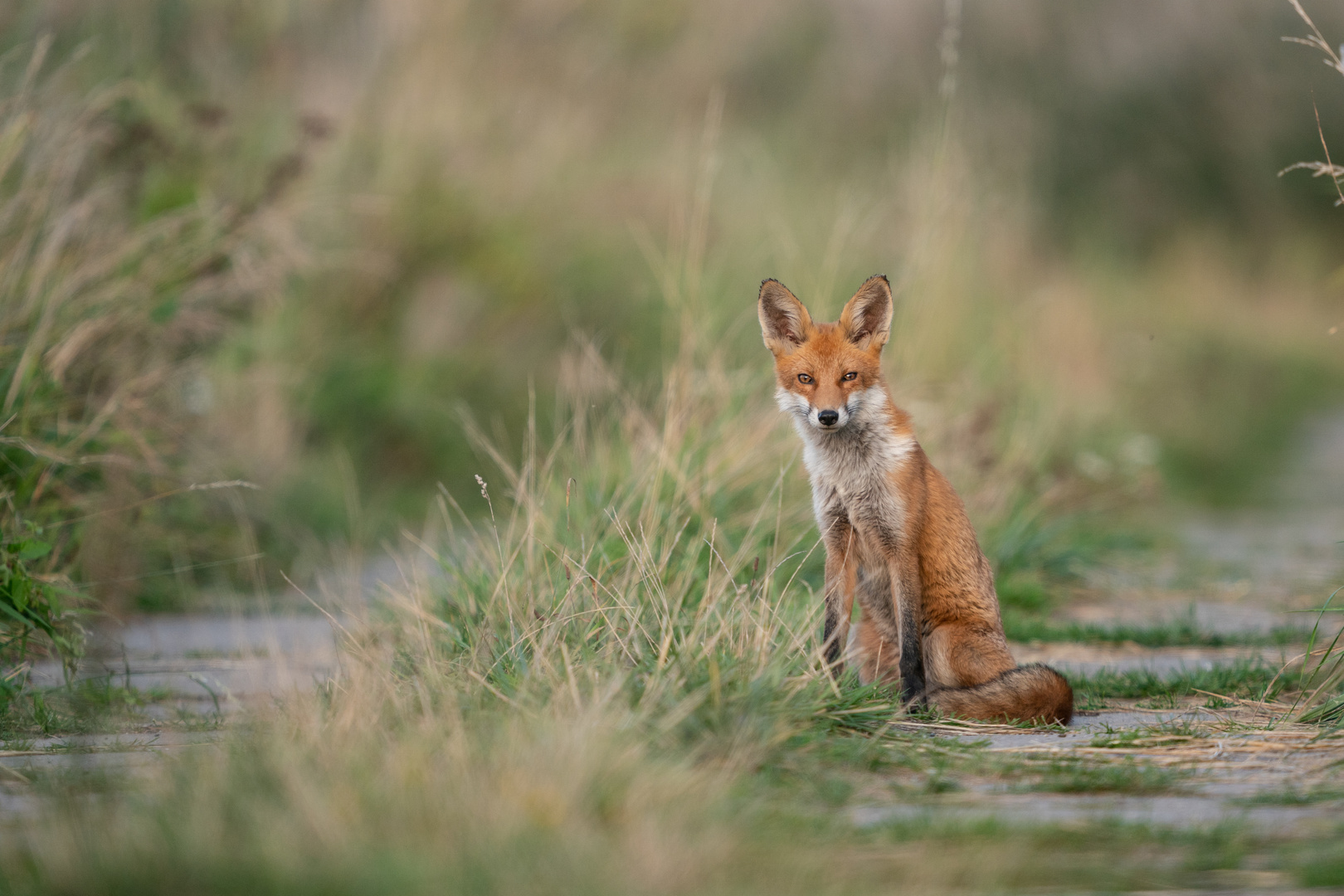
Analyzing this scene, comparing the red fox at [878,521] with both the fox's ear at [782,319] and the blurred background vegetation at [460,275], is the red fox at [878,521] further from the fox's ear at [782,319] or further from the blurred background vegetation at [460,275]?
the blurred background vegetation at [460,275]

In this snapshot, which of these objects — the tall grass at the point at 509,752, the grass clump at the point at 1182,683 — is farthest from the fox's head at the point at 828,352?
the grass clump at the point at 1182,683

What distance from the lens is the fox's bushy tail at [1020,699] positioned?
4219mm

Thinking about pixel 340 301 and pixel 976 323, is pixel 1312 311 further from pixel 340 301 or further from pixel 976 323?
pixel 340 301

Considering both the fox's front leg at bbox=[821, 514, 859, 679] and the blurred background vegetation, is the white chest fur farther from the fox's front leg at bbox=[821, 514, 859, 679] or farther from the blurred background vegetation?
the blurred background vegetation

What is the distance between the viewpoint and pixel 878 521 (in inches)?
187

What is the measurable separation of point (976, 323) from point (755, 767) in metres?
7.54

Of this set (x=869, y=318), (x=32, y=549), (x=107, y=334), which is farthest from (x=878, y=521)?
(x=107, y=334)

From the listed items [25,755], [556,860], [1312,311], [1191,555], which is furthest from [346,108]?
[1312,311]

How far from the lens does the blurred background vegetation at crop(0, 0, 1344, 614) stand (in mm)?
6418

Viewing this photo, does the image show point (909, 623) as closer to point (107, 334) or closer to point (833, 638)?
point (833, 638)

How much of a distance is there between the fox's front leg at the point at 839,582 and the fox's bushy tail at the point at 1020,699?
1.37 ft

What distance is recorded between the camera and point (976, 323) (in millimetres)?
10570

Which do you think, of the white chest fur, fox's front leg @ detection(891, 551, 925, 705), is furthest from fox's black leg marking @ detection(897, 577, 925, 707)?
the white chest fur

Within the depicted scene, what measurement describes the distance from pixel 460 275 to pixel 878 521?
694 cm
